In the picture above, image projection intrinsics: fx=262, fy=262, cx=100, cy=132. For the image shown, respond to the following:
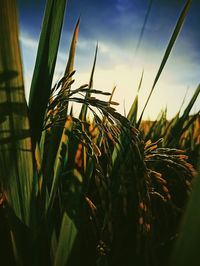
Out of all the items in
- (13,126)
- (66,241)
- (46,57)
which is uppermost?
(46,57)

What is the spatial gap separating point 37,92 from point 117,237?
2.19ft

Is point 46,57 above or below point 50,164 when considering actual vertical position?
above

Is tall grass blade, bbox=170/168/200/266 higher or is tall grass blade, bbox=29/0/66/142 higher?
A: tall grass blade, bbox=29/0/66/142

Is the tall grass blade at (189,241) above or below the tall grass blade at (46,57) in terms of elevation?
below

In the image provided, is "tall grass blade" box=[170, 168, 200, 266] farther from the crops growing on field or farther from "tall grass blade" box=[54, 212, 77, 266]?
"tall grass blade" box=[54, 212, 77, 266]

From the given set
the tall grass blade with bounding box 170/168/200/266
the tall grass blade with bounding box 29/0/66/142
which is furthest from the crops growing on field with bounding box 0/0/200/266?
the tall grass blade with bounding box 170/168/200/266

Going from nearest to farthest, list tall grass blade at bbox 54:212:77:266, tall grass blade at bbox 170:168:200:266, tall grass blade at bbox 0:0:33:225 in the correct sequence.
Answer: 1. tall grass blade at bbox 170:168:200:266
2. tall grass blade at bbox 0:0:33:225
3. tall grass blade at bbox 54:212:77:266

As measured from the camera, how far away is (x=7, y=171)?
0.69 m

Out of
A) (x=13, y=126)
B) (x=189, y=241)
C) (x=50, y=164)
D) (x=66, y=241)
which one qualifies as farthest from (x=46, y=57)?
(x=189, y=241)

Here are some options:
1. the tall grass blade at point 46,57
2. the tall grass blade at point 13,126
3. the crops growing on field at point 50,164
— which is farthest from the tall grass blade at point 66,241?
the tall grass blade at point 46,57

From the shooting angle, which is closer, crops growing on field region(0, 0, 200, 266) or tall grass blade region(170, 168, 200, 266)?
tall grass blade region(170, 168, 200, 266)

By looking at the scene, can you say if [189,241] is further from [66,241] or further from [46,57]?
[46,57]

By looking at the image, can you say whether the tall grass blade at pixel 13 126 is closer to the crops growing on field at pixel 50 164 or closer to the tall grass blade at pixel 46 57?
the crops growing on field at pixel 50 164

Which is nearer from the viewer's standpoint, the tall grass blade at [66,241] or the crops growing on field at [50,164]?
the crops growing on field at [50,164]
